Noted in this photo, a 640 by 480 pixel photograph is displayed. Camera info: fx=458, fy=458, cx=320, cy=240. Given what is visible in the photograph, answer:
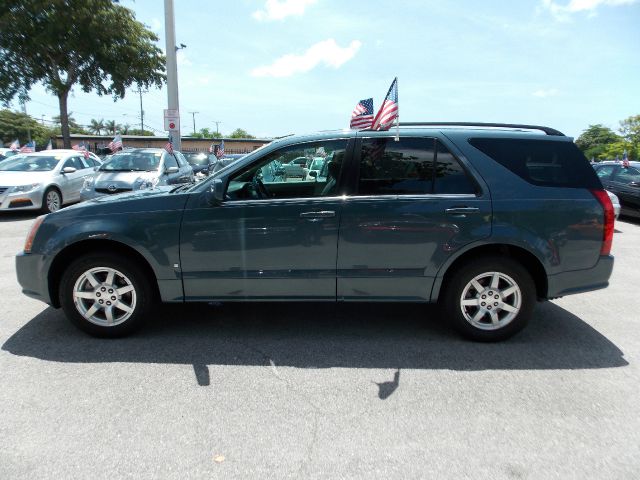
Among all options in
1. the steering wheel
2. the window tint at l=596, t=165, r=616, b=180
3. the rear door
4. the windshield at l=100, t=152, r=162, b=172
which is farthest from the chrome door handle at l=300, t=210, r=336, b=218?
the window tint at l=596, t=165, r=616, b=180

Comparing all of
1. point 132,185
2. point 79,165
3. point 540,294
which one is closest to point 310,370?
point 540,294

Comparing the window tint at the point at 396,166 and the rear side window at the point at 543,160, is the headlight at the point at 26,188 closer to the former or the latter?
the window tint at the point at 396,166

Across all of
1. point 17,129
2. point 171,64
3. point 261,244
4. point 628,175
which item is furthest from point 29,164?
point 17,129

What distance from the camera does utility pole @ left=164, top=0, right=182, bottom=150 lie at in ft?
50.9

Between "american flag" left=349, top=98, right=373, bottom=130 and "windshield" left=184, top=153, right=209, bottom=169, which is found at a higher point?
"american flag" left=349, top=98, right=373, bottom=130

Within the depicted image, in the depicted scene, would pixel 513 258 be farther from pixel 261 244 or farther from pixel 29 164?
pixel 29 164

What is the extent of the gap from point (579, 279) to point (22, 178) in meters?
11.5

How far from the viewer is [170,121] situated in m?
15.9

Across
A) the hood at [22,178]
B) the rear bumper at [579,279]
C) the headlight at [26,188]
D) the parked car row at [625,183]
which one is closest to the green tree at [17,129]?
the hood at [22,178]

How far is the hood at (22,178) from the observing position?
10422 mm

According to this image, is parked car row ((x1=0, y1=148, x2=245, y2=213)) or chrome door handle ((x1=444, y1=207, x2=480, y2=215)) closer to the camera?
chrome door handle ((x1=444, y1=207, x2=480, y2=215))

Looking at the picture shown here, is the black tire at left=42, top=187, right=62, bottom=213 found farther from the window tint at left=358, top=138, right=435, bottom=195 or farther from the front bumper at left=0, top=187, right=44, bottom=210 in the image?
the window tint at left=358, top=138, right=435, bottom=195

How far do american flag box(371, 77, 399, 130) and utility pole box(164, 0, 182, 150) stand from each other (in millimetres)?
13189

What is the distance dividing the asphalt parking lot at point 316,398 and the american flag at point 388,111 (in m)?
1.82
